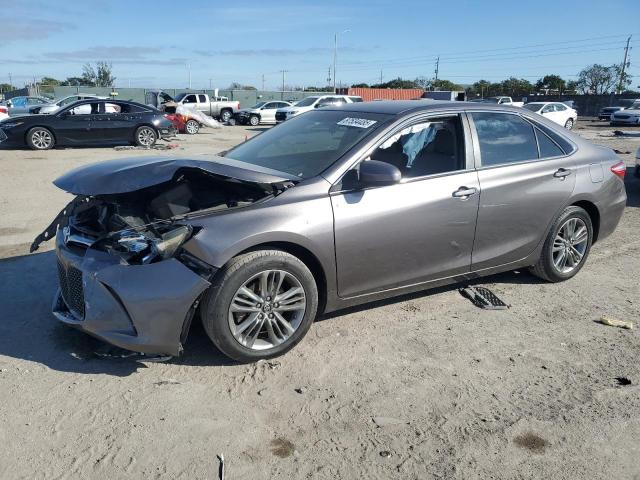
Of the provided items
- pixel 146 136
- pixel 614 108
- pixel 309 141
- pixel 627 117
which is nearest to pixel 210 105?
pixel 146 136

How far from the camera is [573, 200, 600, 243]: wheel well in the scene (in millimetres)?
5180

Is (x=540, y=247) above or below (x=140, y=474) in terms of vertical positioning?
above

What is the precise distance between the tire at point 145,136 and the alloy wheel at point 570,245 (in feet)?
47.3

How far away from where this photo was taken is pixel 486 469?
8.85 ft

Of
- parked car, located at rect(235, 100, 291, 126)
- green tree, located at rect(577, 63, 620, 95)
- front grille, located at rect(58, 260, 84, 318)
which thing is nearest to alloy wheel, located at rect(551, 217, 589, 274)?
front grille, located at rect(58, 260, 84, 318)

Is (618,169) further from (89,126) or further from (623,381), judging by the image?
(89,126)

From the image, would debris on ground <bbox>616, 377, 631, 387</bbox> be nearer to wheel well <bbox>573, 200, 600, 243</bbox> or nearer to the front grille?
wheel well <bbox>573, 200, 600, 243</bbox>

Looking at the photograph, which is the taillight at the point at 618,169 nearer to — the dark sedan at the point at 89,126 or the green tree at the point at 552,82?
the dark sedan at the point at 89,126

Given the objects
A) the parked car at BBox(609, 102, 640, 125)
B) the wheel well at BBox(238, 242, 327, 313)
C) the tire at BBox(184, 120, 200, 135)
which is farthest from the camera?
the parked car at BBox(609, 102, 640, 125)

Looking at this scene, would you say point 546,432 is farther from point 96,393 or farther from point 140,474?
point 96,393

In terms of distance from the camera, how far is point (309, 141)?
4570mm

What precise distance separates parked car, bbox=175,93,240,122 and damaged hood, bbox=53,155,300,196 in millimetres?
31553

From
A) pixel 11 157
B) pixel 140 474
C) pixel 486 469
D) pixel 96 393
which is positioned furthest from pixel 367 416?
pixel 11 157

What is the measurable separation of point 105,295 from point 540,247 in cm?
369
